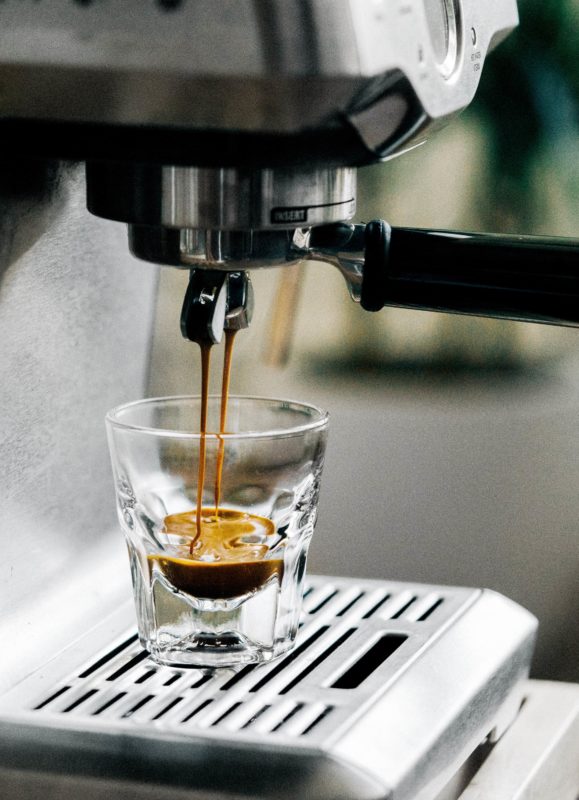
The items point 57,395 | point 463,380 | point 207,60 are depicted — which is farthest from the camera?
point 463,380

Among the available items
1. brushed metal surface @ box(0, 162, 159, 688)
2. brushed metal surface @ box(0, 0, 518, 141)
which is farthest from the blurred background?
brushed metal surface @ box(0, 0, 518, 141)

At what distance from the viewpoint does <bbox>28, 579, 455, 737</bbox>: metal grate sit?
1.46 ft

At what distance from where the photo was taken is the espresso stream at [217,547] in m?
0.48

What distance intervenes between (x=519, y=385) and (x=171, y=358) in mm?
218

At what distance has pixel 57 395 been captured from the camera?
0.55 metres

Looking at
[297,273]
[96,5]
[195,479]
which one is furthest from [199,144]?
[297,273]

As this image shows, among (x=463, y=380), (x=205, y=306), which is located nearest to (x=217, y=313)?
(x=205, y=306)

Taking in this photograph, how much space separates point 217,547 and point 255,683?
0.18 feet

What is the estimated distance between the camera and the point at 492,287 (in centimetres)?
44

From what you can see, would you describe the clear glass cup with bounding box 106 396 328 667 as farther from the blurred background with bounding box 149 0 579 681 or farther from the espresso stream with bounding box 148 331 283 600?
the blurred background with bounding box 149 0 579 681

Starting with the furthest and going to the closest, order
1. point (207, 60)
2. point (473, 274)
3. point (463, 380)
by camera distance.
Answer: point (463, 380)
point (473, 274)
point (207, 60)

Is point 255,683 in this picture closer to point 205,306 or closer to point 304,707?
point 304,707

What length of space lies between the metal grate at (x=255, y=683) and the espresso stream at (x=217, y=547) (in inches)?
1.4

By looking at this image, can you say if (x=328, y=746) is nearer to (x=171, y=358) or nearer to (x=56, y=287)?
(x=56, y=287)
